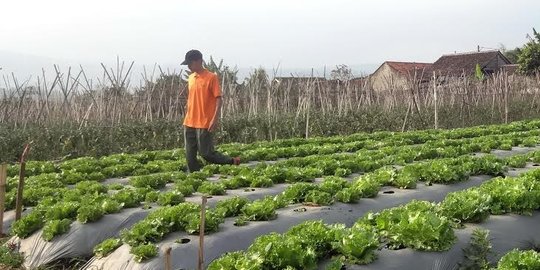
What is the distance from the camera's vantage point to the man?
8.97 metres

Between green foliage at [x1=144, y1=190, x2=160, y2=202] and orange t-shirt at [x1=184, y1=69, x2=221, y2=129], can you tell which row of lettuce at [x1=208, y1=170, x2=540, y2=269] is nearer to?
green foliage at [x1=144, y1=190, x2=160, y2=202]

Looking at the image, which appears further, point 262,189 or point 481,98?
point 481,98

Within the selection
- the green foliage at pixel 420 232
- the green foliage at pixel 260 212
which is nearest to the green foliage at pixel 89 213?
the green foliage at pixel 260 212

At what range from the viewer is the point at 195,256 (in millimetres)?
5102

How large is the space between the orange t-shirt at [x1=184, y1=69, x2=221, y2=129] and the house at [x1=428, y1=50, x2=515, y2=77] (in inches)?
1486

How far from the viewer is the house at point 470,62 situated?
4481 centimetres

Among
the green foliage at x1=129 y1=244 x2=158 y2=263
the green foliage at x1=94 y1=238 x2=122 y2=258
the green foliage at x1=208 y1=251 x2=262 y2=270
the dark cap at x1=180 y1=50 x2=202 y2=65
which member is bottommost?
the green foliage at x1=94 y1=238 x2=122 y2=258

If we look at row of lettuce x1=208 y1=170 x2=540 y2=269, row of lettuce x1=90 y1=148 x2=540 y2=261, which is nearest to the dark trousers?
row of lettuce x1=90 y1=148 x2=540 y2=261

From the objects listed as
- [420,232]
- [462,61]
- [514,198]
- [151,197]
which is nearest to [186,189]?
[151,197]

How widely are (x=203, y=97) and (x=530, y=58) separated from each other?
2992 centimetres

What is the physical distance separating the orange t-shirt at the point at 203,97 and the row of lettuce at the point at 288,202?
2.63m

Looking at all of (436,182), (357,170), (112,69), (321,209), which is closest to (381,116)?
(112,69)

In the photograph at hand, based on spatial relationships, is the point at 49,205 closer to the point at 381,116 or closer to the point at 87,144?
the point at 87,144

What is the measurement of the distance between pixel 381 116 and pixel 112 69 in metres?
9.44
